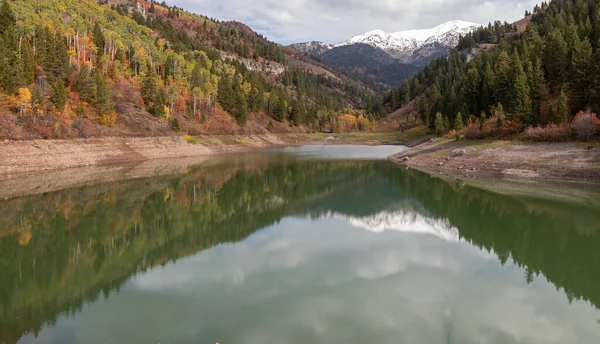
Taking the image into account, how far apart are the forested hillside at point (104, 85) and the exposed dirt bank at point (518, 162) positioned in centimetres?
6052

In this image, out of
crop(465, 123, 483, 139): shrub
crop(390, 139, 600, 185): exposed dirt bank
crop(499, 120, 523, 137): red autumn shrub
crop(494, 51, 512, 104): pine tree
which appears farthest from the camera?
crop(494, 51, 512, 104): pine tree

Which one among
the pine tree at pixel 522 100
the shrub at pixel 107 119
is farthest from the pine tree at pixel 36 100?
the pine tree at pixel 522 100

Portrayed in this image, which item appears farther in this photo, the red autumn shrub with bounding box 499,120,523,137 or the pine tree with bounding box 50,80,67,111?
the pine tree with bounding box 50,80,67,111

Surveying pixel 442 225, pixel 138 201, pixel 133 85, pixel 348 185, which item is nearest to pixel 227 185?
pixel 138 201

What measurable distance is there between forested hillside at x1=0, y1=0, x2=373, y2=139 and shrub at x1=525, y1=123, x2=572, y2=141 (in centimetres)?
7133

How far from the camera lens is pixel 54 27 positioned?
272ft

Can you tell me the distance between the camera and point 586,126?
4441 cm

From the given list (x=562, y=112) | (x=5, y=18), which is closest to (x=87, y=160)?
(x=5, y=18)

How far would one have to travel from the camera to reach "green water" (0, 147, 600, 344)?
11.5m

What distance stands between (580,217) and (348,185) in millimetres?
24267

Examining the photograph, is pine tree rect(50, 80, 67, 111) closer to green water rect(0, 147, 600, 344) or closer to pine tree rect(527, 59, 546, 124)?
green water rect(0, 147, 600, 344)

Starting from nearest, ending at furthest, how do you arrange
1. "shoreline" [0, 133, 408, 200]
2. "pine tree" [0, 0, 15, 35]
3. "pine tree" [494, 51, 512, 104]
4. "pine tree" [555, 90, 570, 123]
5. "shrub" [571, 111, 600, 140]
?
1. "shoreline" [0, 133, 408, 200]
2. "shrub" [571, 111, 600, 140]
3. "pine tree" [555, 90, 570, 123]
4. "pine tree" [0, 0, 15, 35]
5. "pine tree" [494, 51, 512, 104]

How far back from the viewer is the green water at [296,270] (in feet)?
37.9

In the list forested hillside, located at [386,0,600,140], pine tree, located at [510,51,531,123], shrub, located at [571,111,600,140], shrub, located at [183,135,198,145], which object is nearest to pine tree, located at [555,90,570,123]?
forested hillside, located at [386,0,600,140]
